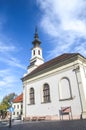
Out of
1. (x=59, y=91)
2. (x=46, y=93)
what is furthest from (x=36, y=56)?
(x=59, y=91)

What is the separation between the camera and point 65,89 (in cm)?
2186

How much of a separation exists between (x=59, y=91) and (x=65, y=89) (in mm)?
1178

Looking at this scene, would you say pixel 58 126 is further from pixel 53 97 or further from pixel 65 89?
pixel 53 97

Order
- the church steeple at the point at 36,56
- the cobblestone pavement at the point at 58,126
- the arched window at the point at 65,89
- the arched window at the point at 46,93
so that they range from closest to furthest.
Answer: the cobblestone pavement at the point at 58,126 → the arched window at the point at 65,89 → the arched window at the point at 46,93 → the church steeple at the point at 36,56

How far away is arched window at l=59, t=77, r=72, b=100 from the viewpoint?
21.2 metres

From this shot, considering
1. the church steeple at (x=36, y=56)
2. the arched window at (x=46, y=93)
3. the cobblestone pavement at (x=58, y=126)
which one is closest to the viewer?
the cobblestone pavement at (x=58, y=126)

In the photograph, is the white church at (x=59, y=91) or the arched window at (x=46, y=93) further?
the arched window at (x=46, y=93)

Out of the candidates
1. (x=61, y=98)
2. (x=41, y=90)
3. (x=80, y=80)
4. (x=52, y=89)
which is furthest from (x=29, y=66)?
(x=80, y=80)

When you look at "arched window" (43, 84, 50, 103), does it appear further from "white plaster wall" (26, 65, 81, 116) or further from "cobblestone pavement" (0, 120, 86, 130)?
"cobblestone pavement" (0, 120, 86, 130)

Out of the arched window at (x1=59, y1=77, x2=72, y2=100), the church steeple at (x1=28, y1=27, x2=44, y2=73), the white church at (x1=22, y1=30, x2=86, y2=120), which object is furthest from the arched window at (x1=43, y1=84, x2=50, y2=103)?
the church steeple at (x1=28, y1=27, x2=44, y2=73)

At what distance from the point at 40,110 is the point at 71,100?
7502mm

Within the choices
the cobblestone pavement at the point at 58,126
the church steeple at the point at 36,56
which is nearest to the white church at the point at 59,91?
the cobblestone pavement at the point at 58,126

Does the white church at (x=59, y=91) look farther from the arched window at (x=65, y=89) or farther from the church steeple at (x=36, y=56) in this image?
the church steeple at (x=36, y=56)

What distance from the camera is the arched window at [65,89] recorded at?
21167mm
